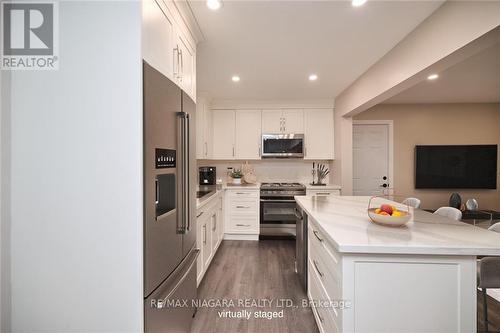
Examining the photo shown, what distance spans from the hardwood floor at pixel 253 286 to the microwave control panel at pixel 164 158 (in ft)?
4.56

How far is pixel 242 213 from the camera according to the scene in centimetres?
383

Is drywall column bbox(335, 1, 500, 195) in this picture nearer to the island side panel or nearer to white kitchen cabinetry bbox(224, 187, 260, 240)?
the island side panel

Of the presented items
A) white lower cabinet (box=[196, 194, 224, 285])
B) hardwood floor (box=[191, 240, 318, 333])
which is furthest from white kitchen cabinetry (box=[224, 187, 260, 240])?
white lower cabinet (box=[196, 194, 224, 285])

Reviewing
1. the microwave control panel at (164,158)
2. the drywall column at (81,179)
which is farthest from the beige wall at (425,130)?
the drywall column at (81,179)

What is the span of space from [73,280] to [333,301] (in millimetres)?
1396

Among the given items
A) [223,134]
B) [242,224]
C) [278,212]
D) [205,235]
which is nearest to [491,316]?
[278,212]

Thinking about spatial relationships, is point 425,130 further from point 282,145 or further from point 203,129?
point 203,129

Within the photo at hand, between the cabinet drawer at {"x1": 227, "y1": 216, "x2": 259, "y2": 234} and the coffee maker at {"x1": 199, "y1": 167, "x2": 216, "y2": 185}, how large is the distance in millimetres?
763

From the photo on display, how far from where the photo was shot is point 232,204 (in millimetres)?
3834

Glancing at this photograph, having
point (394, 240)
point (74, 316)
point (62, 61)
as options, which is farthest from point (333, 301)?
point (62, 61)

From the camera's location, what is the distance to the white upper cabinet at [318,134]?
13.5 feet

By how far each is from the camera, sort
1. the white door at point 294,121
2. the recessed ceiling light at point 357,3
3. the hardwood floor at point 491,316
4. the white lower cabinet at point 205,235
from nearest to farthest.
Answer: the recessed ceiling light at point 357,3, the hardwood floor at point 491,316, the white lower cabinet at point 205,235, the white door at point 294,121

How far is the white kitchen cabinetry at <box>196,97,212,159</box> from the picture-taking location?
136 inches

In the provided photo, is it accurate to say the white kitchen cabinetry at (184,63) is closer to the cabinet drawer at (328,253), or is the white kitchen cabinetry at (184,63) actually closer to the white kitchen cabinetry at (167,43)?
the white kitchen cabinetry at (167,43)
